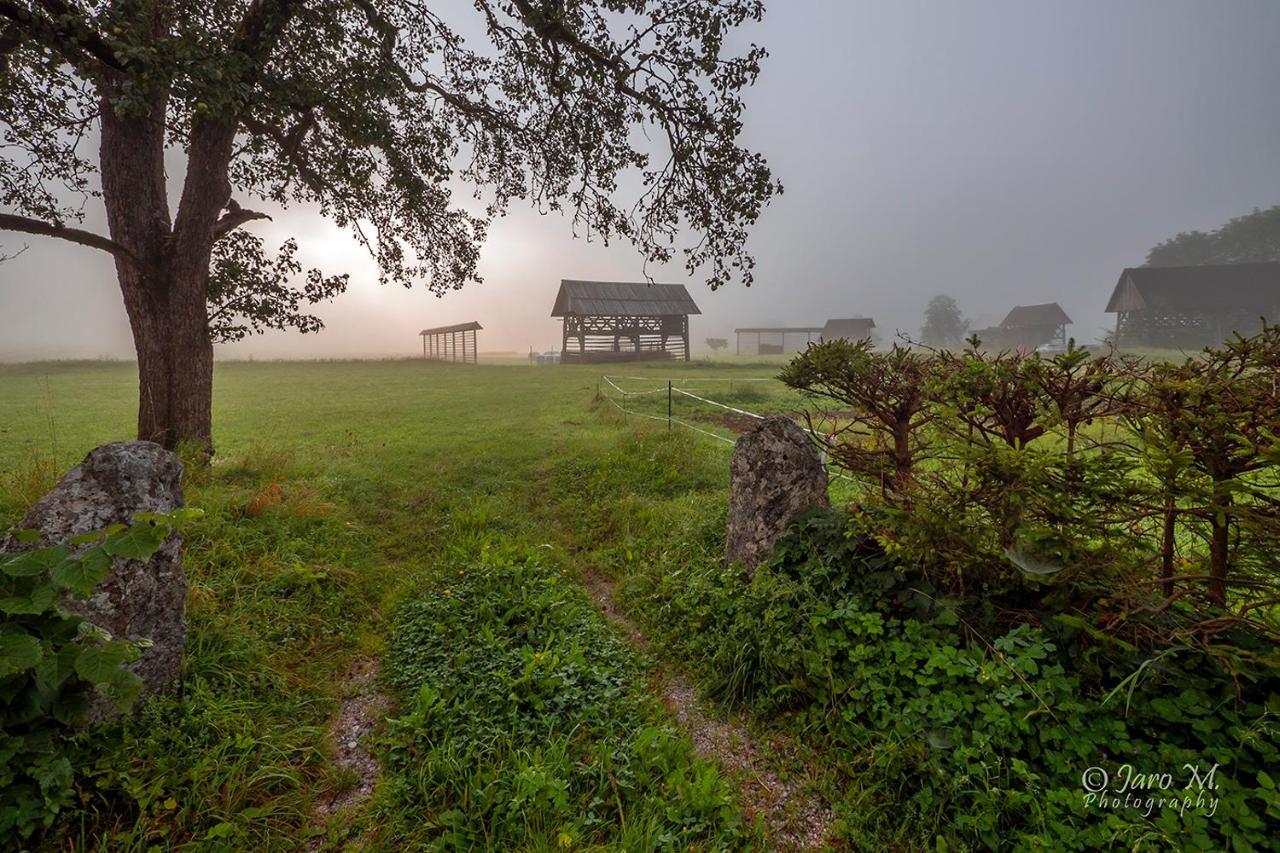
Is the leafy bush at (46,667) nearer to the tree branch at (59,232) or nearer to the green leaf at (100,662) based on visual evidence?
the green leaf at (100,662)

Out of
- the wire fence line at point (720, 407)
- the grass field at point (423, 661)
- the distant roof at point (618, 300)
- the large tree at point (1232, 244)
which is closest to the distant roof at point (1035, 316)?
the large tree at point (1232, 244)

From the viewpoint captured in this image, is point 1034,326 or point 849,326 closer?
point 1034,326

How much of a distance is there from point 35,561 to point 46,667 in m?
0.44

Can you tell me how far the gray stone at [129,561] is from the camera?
9.18ft

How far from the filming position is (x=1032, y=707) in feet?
7.91

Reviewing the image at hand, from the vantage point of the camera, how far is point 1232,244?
52438 millimetres

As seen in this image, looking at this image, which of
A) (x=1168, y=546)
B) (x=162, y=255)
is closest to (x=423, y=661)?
(x=1168, y=546)

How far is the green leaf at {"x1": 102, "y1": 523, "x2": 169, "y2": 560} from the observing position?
200 cm

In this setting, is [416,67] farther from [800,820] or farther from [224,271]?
[800,820]

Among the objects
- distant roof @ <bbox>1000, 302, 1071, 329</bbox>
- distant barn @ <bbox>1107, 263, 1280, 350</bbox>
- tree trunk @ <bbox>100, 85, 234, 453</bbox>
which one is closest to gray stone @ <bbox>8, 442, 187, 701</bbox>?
tree trunk @ <bbox>100, 85, 234, 453</bbox>

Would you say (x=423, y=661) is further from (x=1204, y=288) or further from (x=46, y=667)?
(x=1204, y=288)

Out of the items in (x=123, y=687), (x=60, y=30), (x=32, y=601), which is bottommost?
(x=123, y=687)

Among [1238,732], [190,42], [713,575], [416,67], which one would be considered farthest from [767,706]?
[416,67]

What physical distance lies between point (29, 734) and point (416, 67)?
10515 mm
